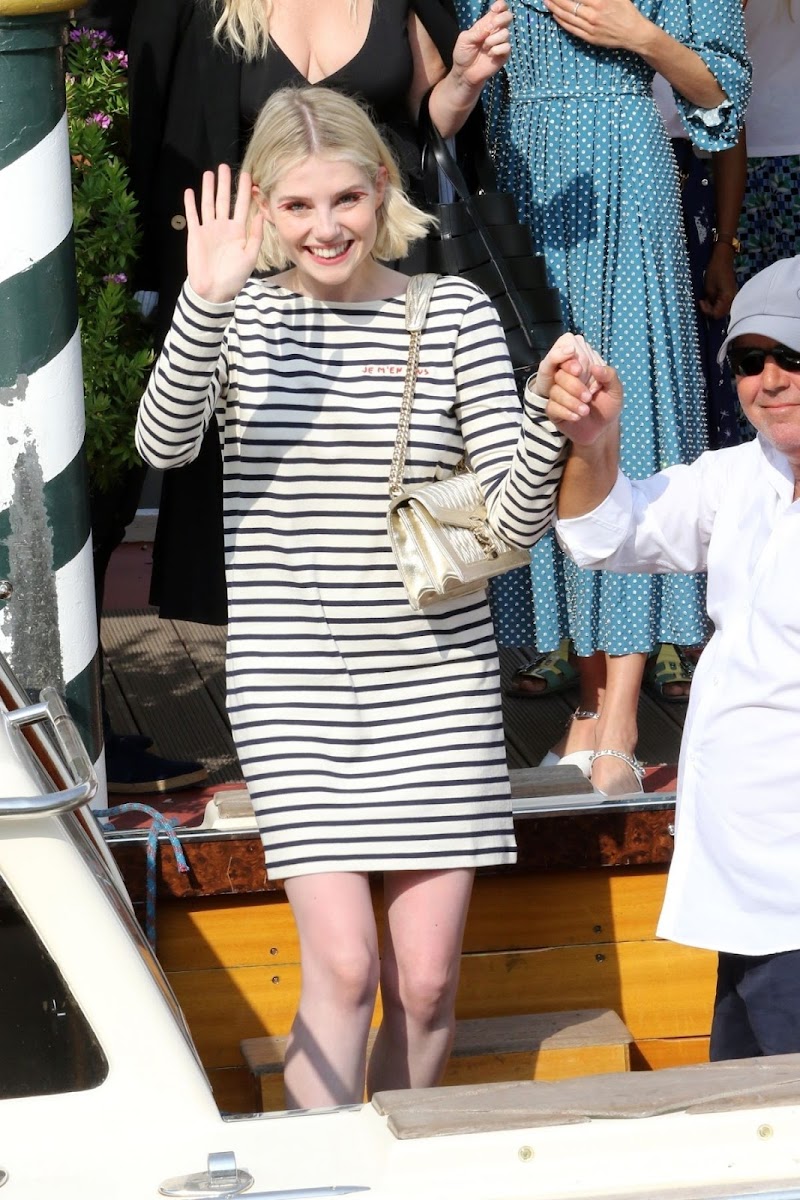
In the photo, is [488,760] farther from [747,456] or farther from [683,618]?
[683,618]

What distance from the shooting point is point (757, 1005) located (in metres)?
2.38

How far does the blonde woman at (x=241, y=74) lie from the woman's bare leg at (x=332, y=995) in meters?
1.62

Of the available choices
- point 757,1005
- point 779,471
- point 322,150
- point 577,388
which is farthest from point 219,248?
point 757,1005

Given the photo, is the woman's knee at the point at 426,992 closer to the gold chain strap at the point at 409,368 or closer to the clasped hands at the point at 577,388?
the gold chain strap at the point at 409,368

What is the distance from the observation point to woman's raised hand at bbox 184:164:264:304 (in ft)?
8.27

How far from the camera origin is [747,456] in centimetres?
249

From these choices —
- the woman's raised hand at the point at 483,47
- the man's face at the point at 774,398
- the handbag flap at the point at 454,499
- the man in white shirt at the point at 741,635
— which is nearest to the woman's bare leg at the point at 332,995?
the man in white shirt at the point at 741,635

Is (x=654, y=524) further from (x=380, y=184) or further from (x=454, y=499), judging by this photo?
(x=380, y=184)

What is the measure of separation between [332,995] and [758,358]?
1064 mm

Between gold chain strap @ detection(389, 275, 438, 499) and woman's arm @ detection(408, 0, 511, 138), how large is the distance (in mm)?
733

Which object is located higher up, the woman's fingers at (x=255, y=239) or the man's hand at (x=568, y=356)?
→ the woman's fingers at (x=255, y=239)

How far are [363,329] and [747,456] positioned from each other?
63 centimetres

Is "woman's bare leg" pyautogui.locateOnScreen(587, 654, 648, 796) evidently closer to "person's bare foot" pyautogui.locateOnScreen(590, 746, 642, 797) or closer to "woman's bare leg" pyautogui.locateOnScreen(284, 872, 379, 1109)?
"person's bare foot" pyautogui.locateOnScreen(590, 746, 642, 797)

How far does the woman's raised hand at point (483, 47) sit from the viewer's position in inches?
129
